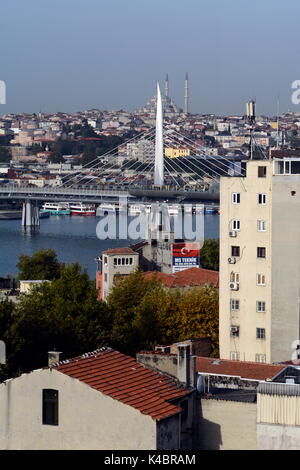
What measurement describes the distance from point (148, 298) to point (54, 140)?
58061 millimetres

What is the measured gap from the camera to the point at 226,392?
19.6 ft

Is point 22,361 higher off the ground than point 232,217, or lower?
lower

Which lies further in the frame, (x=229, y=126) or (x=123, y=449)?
(x=229, y=126)

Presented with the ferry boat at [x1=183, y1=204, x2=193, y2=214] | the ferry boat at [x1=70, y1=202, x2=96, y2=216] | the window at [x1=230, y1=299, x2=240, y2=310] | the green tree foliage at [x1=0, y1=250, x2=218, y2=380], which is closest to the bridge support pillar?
the ferry boat at [x1=183, y1=204, x2=193, y2=214]

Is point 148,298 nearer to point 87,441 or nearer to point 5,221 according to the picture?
point 87,441

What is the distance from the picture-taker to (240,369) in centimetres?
677

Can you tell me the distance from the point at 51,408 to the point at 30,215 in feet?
92.8

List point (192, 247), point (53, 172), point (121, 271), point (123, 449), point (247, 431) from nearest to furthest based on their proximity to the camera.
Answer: point (123, 449)
point (247, 431)
point (121, 271)
point (192, 247)
point (53, 172)

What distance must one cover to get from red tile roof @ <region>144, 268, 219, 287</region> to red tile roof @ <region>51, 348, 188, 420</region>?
6.46 metres

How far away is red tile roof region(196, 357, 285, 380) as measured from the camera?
21.4 feet

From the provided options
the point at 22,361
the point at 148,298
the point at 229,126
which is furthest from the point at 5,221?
the point at 229,126

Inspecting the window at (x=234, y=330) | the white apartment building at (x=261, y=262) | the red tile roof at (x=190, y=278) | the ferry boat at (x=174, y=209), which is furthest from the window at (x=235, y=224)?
the ferry boat at (x=174, y=209)

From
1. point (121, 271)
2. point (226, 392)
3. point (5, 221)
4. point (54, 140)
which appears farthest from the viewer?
point (54, 140)

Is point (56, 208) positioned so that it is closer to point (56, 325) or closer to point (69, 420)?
point (56, 325)
